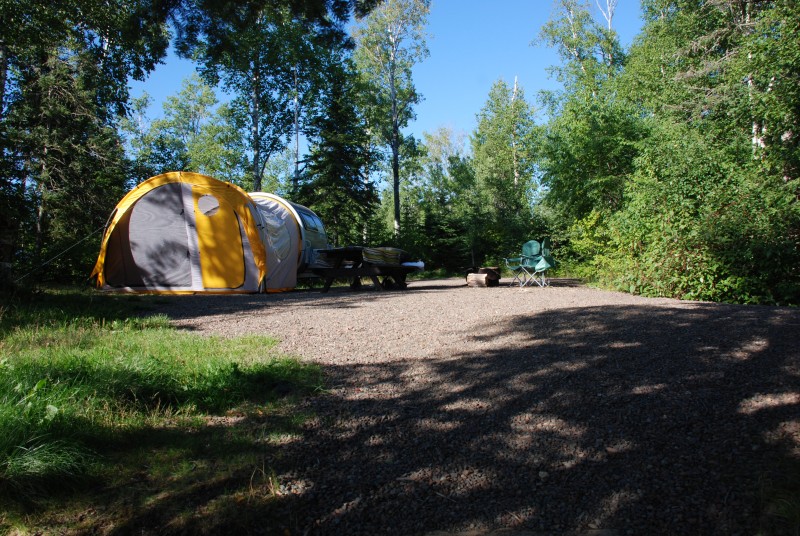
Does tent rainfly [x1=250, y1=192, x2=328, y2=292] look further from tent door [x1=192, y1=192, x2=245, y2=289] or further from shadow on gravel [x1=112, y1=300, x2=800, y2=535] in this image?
shadow on gravel [x1=112, y1=300, x2=800, y2=535]

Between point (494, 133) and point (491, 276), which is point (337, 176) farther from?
point (494, 133)

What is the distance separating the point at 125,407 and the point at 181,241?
834cm

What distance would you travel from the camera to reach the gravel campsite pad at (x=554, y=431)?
182cm

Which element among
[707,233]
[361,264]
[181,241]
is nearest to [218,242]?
[181,241]

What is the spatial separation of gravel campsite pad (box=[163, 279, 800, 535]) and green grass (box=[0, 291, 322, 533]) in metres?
0.31

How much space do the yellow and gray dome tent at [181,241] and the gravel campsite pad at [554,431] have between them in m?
6.17

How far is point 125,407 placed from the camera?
2.73m

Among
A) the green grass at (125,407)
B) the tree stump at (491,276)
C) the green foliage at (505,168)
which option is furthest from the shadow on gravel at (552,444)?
the green foliage at (505,168)

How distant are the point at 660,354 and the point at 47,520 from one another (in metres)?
3.82

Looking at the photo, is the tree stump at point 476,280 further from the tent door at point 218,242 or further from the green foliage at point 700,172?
the tent door at point 218,242

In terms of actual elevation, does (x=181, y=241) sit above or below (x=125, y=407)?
above

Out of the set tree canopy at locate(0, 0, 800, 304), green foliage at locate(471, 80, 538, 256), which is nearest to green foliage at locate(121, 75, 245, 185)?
tree canopy at locate(0, 0, 800, 304)

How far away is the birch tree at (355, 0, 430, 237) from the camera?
24.8 meters

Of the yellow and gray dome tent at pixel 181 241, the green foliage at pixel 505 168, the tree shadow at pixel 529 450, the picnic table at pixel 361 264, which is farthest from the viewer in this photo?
the green foliage at pixel 505 168
